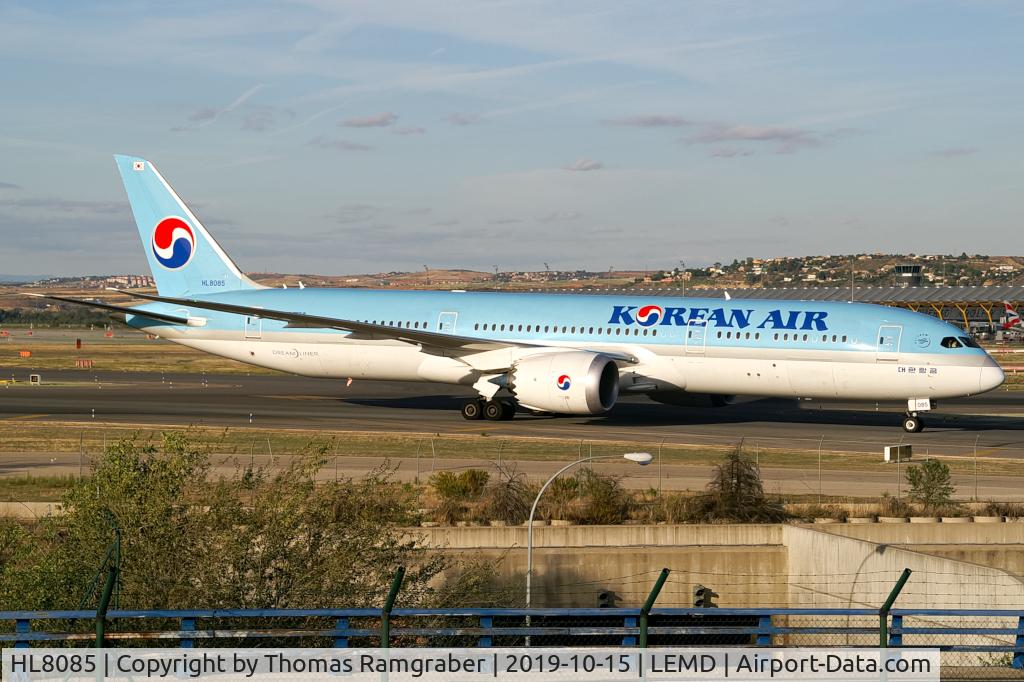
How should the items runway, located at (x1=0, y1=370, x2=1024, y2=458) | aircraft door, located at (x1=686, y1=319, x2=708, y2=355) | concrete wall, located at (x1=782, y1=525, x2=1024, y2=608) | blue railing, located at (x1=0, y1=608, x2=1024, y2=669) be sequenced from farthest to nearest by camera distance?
aircraft door, located at (x1=686, y1=319, x2=708, y2=355)
runway, located at (x1=0, y1=370, x2=1024, y2=458)
concrete wall, located at (x1=782, y1=525, x2=1024, y2=608)
blue railing, located at (x1=0, y1=608, x2=1024, y2=669)

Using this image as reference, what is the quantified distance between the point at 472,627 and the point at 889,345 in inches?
1081

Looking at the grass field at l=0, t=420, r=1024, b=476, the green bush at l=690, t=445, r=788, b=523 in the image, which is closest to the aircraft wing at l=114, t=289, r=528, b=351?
the grass field at l=0, t=420, r=1024, b=476

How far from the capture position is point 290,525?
19.0m

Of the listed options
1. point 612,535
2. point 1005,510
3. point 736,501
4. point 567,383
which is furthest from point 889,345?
point 612,535

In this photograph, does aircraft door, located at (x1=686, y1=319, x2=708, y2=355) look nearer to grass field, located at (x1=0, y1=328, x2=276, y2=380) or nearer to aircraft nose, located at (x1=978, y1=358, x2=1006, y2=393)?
aircraft nose, located at (x1=978, y1=358, x2=1006, y2=393)

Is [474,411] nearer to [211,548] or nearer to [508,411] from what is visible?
[508,411]

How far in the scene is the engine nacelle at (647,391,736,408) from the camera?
1827 inches

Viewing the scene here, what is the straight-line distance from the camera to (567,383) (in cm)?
4288

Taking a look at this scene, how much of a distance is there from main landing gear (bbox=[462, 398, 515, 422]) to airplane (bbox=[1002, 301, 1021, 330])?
343 ft

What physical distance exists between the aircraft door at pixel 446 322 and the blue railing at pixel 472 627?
75.4ft

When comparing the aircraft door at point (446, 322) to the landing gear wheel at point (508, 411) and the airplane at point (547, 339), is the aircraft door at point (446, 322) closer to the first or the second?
the airplane at point (547, 339)

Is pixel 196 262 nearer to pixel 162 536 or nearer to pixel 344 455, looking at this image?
pixel 344 455

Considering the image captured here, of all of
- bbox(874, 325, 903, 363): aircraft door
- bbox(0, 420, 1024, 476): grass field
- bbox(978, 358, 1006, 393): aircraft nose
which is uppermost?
bbox(874, 325, 903, 363): aircraft door

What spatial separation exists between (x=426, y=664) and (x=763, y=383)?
1220 inches
